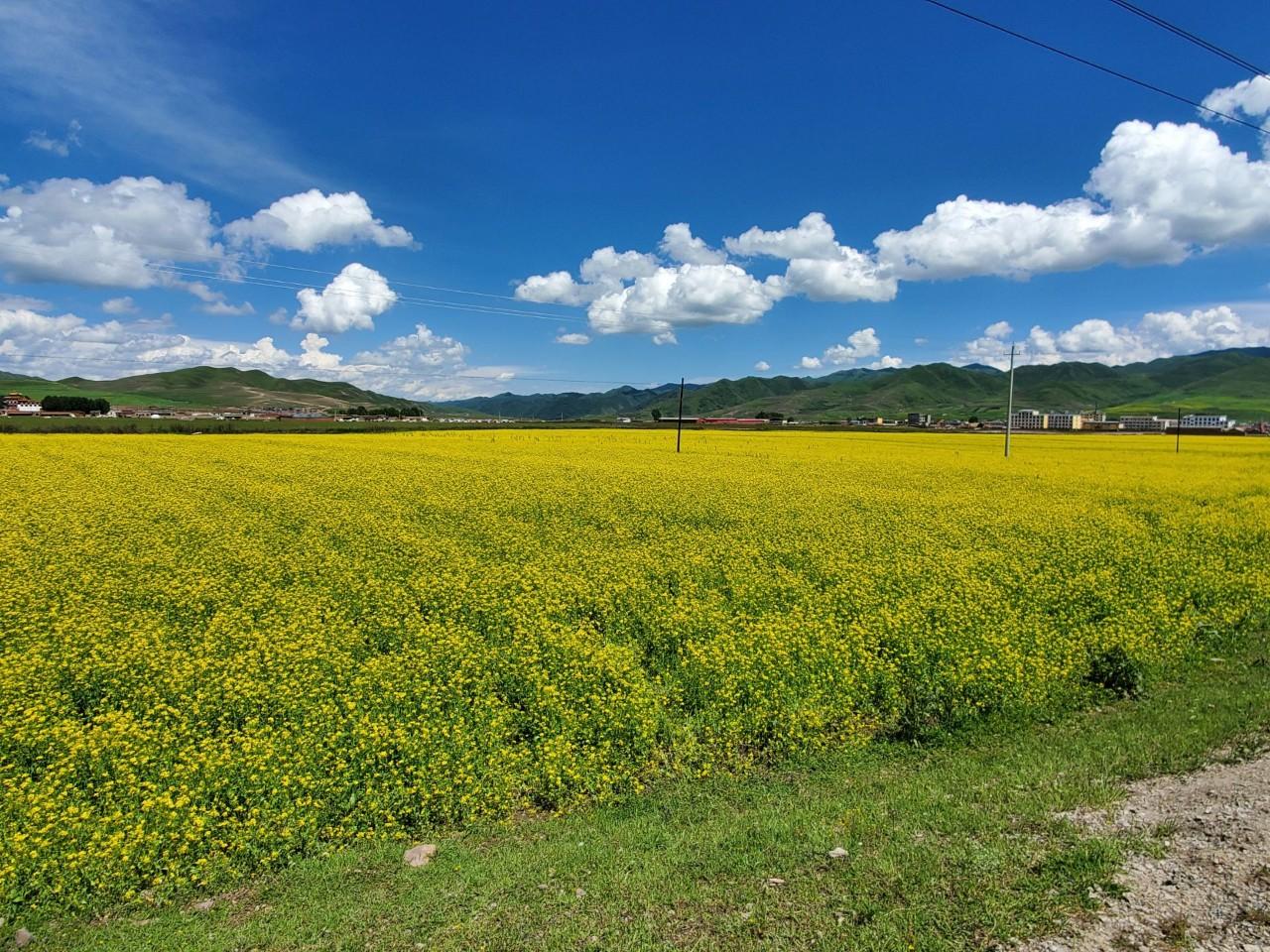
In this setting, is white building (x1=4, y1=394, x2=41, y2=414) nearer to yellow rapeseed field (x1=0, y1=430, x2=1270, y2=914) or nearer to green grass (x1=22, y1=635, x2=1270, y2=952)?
yellow rapeseed field (x1=0, y1=430, x2=1270, y2=914)

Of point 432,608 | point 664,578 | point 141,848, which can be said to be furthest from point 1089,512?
point 141,848

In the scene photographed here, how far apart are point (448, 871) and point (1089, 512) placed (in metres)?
23.0

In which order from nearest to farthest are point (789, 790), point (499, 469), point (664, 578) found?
point (789, 790) < point (664, 578) < point (499, 469)

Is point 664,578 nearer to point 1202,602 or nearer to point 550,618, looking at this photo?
point 550,618

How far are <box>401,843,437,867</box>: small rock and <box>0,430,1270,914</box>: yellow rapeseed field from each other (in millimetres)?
209

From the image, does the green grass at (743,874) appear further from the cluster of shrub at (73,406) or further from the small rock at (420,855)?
the cluster of shrub at (73,406)

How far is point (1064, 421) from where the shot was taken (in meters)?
161

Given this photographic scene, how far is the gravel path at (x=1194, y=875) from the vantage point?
429 cm

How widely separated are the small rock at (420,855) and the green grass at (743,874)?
0.10m

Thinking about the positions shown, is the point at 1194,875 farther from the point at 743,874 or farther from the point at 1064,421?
the point at 1064,421

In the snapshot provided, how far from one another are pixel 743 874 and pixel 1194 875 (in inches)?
134

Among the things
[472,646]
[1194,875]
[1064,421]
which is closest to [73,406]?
[472,646]

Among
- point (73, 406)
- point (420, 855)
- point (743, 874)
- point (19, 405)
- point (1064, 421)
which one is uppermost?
point (19, 405)

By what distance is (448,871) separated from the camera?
18.0 ft
